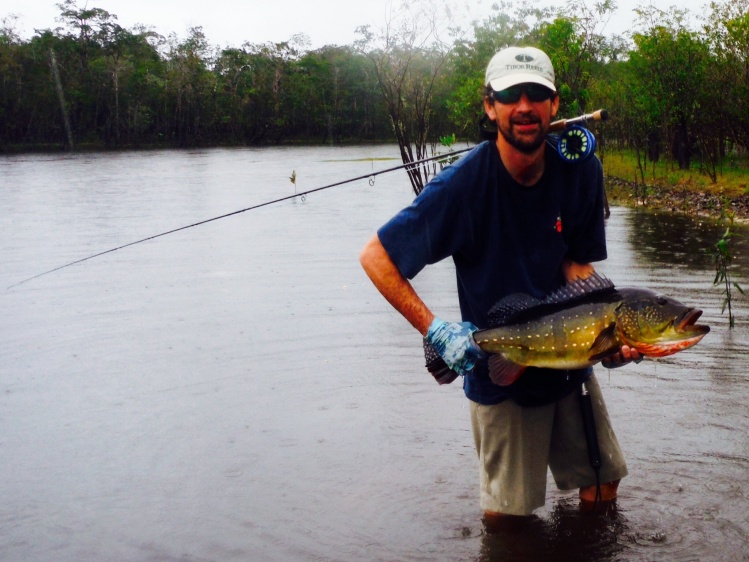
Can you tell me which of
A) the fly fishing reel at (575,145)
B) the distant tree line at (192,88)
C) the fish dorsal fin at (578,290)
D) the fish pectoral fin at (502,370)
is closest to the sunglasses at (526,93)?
the fly fishing reel at (575,145)

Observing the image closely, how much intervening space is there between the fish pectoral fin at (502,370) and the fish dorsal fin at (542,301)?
140 millimetres

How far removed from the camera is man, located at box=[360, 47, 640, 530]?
3.44 metres

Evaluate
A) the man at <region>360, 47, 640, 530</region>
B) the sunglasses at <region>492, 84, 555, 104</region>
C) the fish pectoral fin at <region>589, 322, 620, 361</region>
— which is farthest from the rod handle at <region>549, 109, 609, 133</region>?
the fish pectoral fin at <region>589, 322, 620, 361</region>

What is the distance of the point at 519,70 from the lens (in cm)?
343

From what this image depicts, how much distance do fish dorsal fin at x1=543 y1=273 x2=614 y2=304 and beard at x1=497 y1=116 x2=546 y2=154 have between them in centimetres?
56

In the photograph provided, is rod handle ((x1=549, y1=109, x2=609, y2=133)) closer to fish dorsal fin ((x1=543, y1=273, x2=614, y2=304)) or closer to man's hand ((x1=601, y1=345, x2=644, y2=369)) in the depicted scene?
fish dorsal fin ((x1=543, y1=273, x2=614, y2=304))

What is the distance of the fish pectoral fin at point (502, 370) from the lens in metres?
3.51

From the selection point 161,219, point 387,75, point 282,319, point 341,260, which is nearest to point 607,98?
point 387,75

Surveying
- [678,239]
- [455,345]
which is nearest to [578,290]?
[455,345]

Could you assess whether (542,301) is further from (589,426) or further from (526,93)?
(526,93)

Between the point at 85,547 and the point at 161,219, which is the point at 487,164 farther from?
the point at 161,219

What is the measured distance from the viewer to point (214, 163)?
50.8 metres

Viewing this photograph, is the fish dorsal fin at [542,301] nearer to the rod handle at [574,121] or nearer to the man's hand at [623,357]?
the man's hand at [623,357]

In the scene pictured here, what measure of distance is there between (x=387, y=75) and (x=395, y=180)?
1488cm
